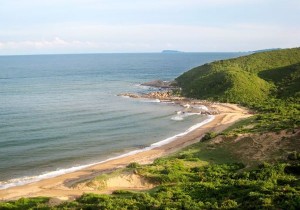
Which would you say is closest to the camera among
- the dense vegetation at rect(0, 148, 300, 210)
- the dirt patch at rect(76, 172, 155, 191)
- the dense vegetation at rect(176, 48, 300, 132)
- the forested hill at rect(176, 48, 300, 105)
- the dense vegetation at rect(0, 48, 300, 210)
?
the dense vegetation at rect(0, 148, 300, 210)

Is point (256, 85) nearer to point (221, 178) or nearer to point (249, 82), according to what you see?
point (249, 82)

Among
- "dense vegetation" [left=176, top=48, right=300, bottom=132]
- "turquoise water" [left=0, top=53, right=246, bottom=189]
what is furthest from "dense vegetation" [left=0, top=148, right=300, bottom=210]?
"dense vegetation" [left=176, top=48, right=300, bottom=132]

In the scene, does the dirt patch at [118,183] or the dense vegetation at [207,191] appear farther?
the dirt patch at [118,183]

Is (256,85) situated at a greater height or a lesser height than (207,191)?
greater

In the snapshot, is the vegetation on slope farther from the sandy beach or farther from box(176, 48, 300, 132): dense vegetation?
box(176, 48, 300, 132): dense vegetation

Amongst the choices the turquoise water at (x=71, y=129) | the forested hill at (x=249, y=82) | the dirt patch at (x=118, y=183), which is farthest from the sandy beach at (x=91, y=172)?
the forested hill at (x=249, y=82)

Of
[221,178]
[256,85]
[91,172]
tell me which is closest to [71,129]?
[91,172]

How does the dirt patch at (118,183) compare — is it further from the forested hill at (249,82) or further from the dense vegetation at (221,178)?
the forested hill at (249,82)
